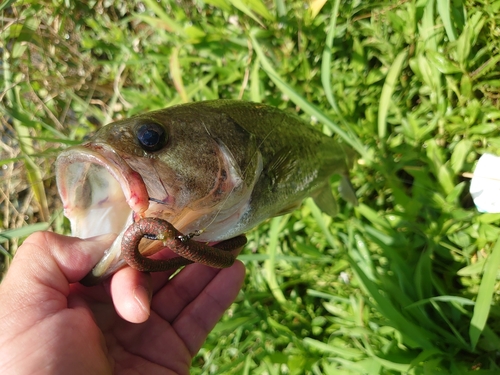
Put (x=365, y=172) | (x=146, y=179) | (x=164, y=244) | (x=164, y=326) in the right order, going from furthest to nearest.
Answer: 1. (x=365, y=172)
2. (x=164, y=326)
3. (x=146, y=179)
4. (x=164, y=244)

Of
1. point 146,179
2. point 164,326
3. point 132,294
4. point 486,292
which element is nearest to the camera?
point 146,179

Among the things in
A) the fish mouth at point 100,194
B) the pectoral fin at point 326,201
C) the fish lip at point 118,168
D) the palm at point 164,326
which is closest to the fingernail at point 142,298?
the fish mouth at point 100,194

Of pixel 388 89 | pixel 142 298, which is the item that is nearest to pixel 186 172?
pixel 142 298

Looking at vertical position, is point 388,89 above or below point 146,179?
above

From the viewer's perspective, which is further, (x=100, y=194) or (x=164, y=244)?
(x=100, y=194)

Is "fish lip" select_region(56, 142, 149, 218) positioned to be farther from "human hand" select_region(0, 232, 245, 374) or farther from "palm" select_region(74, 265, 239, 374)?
"palm" select_region(74, 265, 239, 374)

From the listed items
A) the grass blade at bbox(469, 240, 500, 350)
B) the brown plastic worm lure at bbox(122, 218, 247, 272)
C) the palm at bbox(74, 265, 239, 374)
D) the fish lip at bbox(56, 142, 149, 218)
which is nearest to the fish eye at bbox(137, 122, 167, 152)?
the fish lip at bbox(56, 142, 149, 218)

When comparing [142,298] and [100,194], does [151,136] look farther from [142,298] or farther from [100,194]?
[142,298]
